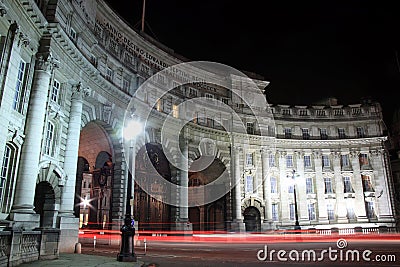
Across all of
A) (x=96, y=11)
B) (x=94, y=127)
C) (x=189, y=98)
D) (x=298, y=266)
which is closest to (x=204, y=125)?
(x=189, y=98)

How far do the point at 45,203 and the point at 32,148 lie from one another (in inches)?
184

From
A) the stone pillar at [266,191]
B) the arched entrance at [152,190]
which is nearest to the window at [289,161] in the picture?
the stone pillar at [266,191]

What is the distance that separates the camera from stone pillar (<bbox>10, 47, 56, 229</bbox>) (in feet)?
55.3

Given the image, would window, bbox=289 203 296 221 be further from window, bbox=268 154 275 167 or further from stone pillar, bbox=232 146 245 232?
stone pillar, bbox=232 146 245 232

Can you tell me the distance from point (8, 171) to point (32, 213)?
2544 mm

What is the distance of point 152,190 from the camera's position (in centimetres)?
3406

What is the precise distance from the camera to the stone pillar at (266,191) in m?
43.3

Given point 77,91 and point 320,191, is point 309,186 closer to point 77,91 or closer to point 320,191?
point 320,191

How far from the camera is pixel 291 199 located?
4706 centimetres

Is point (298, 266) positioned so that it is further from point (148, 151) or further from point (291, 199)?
point (291, 199)

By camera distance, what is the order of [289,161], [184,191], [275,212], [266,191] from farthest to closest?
[289,161]
[275,212]
[266,191]
[184,191]

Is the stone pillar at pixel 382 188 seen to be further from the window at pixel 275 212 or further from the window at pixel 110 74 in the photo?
the window at pixel 110 74

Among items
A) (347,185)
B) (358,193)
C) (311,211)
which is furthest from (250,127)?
(358,193)

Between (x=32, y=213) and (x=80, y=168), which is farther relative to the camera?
(x=80, y=168)
